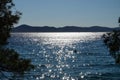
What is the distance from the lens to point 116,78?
63438 mm

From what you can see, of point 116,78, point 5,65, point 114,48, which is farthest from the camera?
point 116,78

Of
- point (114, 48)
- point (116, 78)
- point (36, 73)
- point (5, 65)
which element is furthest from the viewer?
point (36, 73)

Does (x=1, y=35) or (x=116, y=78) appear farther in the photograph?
(x=116, y=78)

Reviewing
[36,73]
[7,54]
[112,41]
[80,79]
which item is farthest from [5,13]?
[36,73]

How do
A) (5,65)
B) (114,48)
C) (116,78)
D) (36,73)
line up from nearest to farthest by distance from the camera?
1. (5,65)
2. (114,48)
3. (116,78)
4. (36,73)

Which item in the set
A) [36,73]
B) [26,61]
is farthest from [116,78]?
[26,61]

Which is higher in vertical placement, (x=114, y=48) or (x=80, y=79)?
(x=114, y=48)

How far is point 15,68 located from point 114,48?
7.58 m

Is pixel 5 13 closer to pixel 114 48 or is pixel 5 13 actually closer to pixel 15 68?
pixel 15 68

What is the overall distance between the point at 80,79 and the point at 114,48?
42.0 meters

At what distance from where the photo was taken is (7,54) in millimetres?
19312

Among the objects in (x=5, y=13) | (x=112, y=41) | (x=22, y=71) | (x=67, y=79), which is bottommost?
(x=67, y=79)

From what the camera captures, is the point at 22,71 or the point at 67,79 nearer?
the point at 22,71

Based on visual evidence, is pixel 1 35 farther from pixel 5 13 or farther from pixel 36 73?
pixel 36 73
